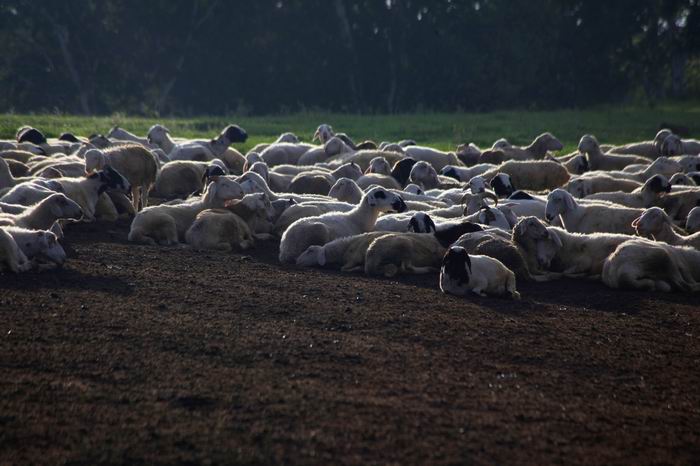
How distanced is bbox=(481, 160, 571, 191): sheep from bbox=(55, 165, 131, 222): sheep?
6168mm

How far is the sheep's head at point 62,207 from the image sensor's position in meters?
11.9

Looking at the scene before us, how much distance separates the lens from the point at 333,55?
170 feet

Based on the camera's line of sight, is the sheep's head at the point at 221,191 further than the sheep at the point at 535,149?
No

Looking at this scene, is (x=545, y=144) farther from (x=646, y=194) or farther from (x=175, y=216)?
(x=175, y=216)

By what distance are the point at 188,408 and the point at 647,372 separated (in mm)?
3145

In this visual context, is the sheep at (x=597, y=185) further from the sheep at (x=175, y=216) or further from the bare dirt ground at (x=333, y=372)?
the bare dirt ground at (x=333, y=372)

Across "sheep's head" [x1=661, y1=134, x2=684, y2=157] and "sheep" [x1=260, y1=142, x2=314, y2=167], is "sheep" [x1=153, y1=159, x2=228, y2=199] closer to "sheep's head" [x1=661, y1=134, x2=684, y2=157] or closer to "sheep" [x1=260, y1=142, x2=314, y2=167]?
"sheep" [x1=260, y1=142, x2=314, y2=167]

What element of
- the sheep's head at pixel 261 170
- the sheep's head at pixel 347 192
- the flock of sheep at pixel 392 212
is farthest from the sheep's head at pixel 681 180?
the sheep's head at pixel 261 170

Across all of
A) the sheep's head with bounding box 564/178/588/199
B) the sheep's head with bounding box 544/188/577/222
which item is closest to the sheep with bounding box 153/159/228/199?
the sheep's head with bounding box 564/178/588/199

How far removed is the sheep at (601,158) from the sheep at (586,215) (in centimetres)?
659

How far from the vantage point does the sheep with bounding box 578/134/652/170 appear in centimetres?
1944

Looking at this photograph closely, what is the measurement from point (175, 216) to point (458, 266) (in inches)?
185

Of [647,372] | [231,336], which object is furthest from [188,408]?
[647,372]

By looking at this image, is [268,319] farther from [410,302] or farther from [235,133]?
[235,133]
